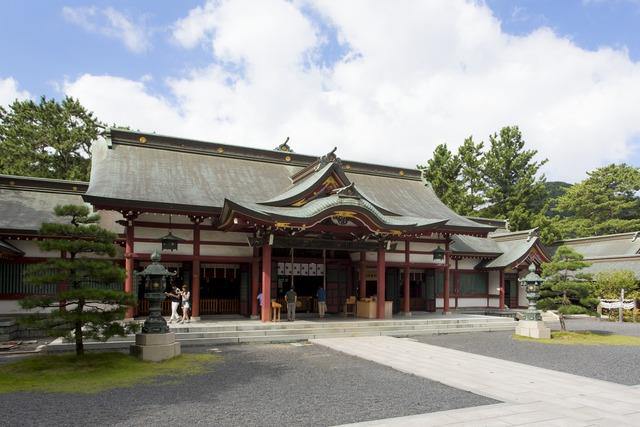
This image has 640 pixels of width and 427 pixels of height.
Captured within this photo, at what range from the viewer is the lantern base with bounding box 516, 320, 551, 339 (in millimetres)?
17109

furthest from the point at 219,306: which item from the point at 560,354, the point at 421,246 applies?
the point at 560,354

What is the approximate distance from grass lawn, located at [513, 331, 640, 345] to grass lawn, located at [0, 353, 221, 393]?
450 inches

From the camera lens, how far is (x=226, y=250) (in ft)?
62.3

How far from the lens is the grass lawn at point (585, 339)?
16.3 m

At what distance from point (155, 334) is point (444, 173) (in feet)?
112

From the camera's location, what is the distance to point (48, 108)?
37.9 meters

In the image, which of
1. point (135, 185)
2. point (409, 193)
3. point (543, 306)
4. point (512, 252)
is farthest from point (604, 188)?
point (135, 185)

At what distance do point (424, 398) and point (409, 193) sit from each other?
19.1 m

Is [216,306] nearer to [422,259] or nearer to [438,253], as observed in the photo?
[422,259]

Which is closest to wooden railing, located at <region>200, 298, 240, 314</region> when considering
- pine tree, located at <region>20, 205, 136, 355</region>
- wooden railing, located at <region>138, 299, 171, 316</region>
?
wooden railing, located at <region>138, 299, 171, 316</region>

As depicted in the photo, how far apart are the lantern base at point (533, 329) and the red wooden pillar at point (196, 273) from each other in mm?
11864

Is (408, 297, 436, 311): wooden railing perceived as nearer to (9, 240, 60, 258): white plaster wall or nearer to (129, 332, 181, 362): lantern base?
(129, 332, 181, 362): lantern base

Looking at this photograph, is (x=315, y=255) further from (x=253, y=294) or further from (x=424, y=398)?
(x=424, y=398)

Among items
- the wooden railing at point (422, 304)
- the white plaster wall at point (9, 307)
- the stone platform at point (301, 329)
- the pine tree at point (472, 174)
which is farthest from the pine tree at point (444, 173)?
the white plaster wall at point (9, 307)
